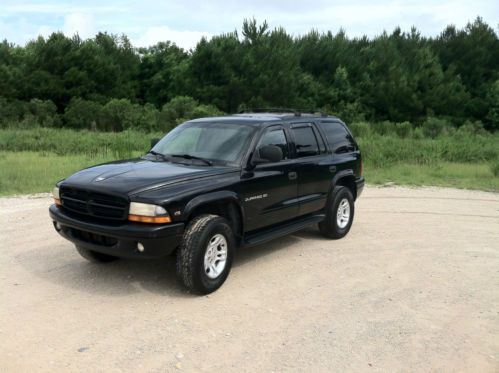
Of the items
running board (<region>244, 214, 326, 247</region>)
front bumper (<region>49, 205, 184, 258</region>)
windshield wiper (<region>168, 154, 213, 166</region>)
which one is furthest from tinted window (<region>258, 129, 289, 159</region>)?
front bumper (<region>49, 205, 184, 258</region>)

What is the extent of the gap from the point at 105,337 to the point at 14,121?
34.0 metres

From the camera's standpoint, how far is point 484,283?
5.95 m

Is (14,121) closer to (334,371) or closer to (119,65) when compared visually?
(119,65)

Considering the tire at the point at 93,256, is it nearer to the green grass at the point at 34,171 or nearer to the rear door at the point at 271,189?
the rear door at the point at 271,189

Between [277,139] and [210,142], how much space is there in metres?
0.87

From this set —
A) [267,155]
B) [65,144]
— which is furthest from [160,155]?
[65,144]

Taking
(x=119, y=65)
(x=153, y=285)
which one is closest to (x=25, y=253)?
(x=153, y=285)

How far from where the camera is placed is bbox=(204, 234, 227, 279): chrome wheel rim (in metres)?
5.45

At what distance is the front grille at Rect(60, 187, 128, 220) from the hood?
2.7 inches

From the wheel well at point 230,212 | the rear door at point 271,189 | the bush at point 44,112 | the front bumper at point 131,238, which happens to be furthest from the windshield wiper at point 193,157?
the bush at point 44,112

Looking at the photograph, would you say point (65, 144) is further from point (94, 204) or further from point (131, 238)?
point (131, 238)

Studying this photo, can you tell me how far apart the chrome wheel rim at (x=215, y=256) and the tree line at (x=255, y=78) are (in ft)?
90.5

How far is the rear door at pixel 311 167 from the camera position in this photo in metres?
6.98

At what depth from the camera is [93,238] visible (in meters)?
5.44
